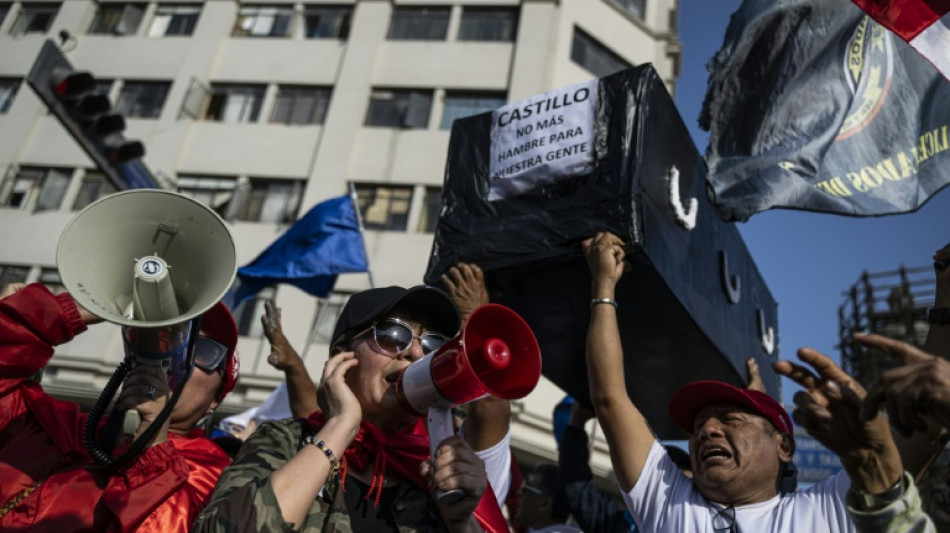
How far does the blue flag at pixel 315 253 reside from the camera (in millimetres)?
8820

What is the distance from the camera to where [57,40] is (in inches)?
817

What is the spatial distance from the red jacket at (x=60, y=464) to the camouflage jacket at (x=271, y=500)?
0.41 meters

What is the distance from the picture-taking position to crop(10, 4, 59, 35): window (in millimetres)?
21484

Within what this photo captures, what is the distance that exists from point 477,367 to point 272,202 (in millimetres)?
16196

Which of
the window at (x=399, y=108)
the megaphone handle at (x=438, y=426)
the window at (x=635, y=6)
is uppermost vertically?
the window at (x=635, y=6)

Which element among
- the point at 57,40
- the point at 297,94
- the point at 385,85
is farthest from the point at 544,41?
the point at 57,40

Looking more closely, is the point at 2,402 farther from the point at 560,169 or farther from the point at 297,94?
the point at 297,94

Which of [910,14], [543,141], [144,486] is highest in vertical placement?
[910,14]

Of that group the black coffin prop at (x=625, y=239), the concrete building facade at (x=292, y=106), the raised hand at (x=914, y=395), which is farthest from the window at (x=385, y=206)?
the raised hand at (x=914, y=395)

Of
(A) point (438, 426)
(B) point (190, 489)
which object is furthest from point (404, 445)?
(B) point (190, 489)

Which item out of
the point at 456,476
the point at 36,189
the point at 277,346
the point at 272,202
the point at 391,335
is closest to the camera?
the point at 456,476

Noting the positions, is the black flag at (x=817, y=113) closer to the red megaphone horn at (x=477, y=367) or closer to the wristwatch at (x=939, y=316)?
the wristwatch at (x=939, y=316)

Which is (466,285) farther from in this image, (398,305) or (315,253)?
(315,253)

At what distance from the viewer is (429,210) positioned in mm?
16609
